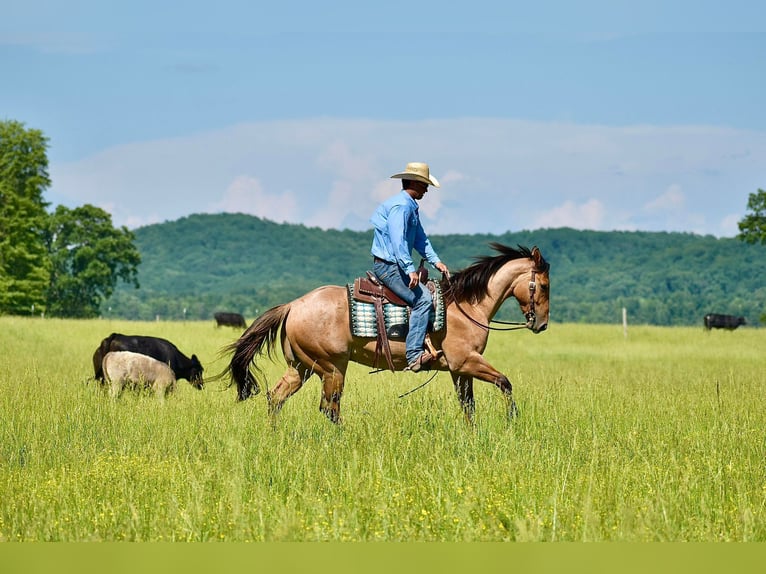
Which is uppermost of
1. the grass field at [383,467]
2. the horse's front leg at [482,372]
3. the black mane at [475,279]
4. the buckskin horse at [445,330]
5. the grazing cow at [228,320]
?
the grazing cow at [228,320]

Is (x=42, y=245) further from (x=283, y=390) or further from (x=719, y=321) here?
(x=283, y=390)

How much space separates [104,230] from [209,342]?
4367cm

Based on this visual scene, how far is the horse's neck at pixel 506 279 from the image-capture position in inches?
449

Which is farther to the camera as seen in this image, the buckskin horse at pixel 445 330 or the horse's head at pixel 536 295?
the horse's head at pixel 536 295

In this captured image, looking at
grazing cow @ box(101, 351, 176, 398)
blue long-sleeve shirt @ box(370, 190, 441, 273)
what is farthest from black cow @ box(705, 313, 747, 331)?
blue long-sleeve shirt @ box(370, 190, 441, 273)

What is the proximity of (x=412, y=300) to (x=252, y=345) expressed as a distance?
2293 millimetres

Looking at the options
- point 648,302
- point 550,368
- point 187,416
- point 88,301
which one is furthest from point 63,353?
point 648,302

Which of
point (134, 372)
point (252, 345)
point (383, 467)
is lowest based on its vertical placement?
point (383, 467)

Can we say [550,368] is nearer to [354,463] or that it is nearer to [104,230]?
[354,463]

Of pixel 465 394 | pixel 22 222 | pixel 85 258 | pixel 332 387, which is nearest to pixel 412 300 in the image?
pixel 465 394

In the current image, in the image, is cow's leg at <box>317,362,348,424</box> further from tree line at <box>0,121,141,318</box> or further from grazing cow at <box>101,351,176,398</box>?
tree line at <box>0,121,141,318</box>

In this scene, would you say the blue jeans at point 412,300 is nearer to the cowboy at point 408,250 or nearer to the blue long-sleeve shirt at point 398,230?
the cowboy at point 408,250

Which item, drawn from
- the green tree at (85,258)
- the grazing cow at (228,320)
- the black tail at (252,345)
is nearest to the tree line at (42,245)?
the green tree at (85,258)

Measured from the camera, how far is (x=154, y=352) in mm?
15273
